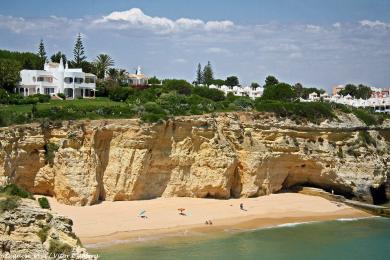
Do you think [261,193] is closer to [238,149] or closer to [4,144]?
[238,149]

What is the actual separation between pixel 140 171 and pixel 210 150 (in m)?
5.71

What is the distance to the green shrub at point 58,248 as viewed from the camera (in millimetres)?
15047

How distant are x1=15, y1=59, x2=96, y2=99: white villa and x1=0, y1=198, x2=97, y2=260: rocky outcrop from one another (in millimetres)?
41981

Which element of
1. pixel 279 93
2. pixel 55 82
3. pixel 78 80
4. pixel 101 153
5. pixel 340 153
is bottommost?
pixel 340 153

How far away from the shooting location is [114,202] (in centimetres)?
3797

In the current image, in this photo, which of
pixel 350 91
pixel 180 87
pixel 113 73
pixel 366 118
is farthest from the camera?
pixel 350 91

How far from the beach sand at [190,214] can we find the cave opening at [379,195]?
472 centimetres

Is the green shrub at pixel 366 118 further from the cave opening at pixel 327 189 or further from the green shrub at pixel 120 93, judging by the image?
the green shrub at pixel 120 93

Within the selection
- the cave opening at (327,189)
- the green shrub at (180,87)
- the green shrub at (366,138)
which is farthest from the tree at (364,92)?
the cave opening at (327,189)

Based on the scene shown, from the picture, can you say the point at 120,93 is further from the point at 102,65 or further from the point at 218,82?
the point at 218,82

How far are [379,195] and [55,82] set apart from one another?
109ft

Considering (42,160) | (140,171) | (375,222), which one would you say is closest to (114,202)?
(140,171)

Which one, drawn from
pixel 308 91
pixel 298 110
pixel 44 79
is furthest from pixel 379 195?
pixel 308 91

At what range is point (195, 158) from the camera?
4119 cm
